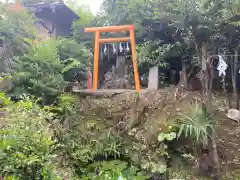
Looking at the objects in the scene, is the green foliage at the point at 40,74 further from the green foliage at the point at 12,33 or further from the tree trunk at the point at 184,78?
the tree trunk at the point at 184,78

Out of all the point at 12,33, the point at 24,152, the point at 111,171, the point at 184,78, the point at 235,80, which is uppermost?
the point at 12,33

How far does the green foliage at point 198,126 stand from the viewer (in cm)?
514

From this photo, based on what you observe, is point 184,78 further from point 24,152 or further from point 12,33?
point 24,152

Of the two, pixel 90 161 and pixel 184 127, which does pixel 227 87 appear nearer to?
pixel 184 127

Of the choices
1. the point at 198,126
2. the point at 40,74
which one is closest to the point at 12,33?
the point at 40,74

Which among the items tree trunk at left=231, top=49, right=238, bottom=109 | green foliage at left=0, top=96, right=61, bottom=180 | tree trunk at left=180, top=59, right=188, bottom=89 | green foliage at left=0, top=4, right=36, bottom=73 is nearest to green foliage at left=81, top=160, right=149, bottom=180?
green foliage at left=0, top=96, right=61, bottom=180

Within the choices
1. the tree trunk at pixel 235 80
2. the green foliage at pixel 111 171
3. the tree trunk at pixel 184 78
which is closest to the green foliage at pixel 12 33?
the green foliage at pixel 111 171

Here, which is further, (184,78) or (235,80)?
(184,78)

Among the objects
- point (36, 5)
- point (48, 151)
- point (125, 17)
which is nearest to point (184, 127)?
point (48, 151)

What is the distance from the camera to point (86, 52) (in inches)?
360

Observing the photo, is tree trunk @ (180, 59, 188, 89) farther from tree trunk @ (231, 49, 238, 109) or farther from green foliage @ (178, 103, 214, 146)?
green foliage @ (178, 103, 214, 146)

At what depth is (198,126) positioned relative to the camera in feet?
17.0

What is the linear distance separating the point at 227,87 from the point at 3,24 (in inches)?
312

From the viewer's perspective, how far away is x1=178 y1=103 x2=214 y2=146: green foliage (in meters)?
5.14
